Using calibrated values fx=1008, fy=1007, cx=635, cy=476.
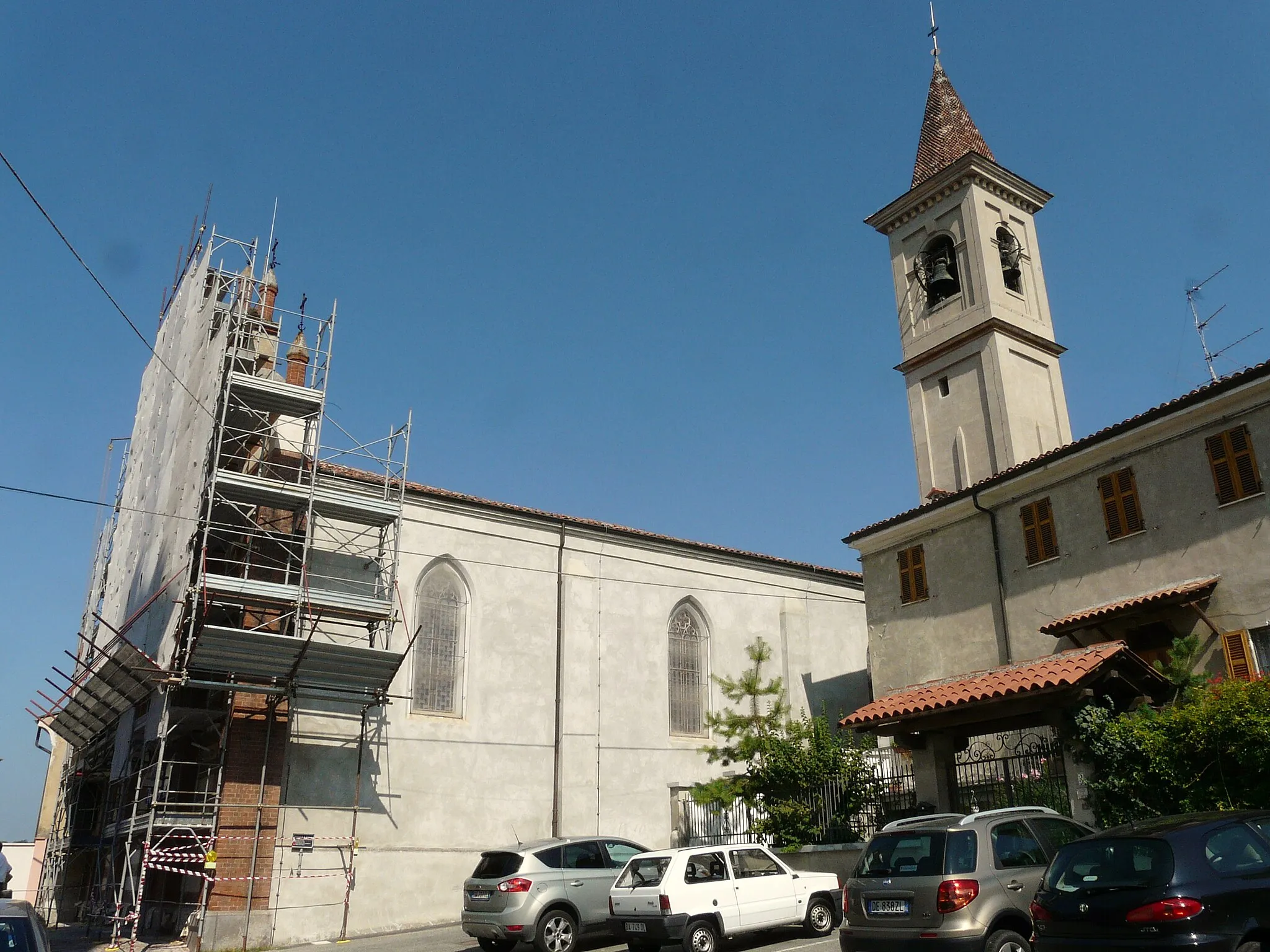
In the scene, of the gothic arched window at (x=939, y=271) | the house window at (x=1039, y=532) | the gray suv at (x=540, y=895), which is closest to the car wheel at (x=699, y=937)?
the gray suv at (x=540, y=895)

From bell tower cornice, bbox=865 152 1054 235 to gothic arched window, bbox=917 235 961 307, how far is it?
48.9 inches

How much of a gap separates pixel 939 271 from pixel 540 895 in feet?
71.5

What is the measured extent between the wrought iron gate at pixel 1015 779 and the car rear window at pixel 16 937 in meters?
11.5

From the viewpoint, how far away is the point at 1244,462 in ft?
52.6

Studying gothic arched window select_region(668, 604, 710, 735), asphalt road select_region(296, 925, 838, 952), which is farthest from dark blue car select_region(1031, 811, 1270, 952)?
gothic arched window select_region(668, 604, 710, 735)

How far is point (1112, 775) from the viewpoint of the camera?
13.6m

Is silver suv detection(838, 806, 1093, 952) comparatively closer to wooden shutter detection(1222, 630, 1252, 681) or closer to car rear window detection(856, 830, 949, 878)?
car rear window detection(856, 830, 949, 878)

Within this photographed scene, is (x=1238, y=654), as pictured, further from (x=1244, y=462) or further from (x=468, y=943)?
(x=468, y=943)

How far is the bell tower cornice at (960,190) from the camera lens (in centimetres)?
2942

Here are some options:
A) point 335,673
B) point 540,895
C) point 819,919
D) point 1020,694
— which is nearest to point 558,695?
point 335,673

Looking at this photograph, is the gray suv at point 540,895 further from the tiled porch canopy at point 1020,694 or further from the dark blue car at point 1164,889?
the dark blue car at point 1164,889

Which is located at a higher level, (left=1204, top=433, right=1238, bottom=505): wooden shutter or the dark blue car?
(left=1204, top=433, right=1238, bottom=505): wooden shutter

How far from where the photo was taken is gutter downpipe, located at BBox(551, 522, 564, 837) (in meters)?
23.3

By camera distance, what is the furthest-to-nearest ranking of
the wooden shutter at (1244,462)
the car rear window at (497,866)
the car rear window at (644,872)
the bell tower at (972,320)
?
the bell tower at (972,320), the wooden shutter at (1244,462), the car rear window at (497,866), the car rear window at (644,872)
